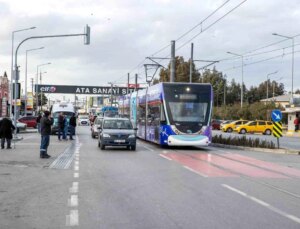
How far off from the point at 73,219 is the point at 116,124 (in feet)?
57.0

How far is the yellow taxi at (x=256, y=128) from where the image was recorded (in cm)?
6191

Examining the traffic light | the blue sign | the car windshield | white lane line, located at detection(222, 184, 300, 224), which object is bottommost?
white lane line, located at detection(222, 184, 300, 224)

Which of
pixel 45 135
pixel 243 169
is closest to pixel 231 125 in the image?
pixel 45 135

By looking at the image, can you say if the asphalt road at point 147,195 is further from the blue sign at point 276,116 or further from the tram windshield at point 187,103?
the blue sign at point 276,116

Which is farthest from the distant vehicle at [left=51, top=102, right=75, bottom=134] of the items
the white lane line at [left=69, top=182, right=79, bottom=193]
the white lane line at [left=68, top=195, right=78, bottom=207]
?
the white lane line at [left=68, top=195, right=78, bottom=207]

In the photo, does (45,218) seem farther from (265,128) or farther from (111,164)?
(265,128)

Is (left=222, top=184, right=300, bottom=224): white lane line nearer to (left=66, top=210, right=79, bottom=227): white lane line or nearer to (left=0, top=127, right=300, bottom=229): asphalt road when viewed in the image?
(left=0, top=127, right=300, bottom=229): asphalt road

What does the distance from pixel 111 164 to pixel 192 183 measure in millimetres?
5196

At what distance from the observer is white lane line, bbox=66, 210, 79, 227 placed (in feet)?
25.7

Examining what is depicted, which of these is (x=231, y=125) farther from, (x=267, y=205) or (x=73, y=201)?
(x=73, y=201)

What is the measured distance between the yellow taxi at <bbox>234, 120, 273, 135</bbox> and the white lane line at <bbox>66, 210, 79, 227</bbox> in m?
54.2

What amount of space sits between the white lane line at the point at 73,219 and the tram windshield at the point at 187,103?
651 inches

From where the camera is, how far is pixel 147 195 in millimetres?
10734

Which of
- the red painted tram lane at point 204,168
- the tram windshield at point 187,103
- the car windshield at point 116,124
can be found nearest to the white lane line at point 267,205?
the red painted tram lane at point 204,168
